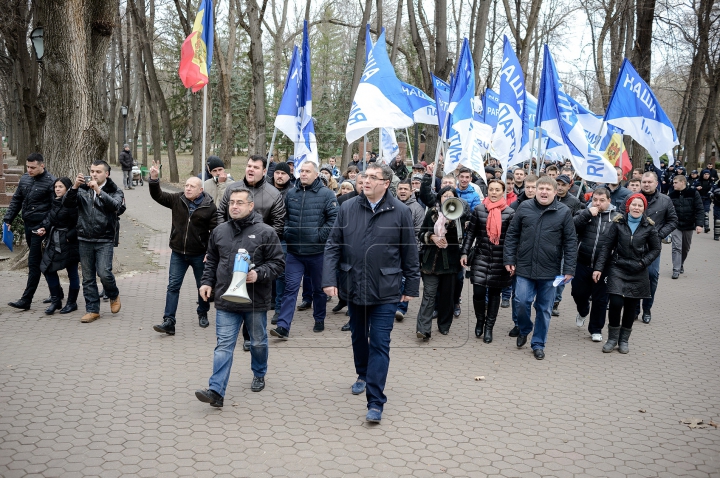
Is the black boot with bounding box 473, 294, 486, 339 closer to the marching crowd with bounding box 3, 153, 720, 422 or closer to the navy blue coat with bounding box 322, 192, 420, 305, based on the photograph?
the marching crowd with bounding box 3, 153, 720, 422

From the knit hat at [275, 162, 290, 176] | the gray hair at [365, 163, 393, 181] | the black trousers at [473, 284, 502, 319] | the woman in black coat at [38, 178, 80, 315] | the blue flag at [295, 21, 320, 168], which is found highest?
the blue flag at [295, 21, 320, 168]

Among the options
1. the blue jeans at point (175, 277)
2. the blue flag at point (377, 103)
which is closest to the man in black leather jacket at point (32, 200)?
the blue jeans at point (175, 277)

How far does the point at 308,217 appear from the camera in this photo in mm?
8023

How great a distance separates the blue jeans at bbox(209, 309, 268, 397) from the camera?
17.8 ft

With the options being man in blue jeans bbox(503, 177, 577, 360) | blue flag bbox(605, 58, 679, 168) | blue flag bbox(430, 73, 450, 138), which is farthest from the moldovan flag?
blue flag bbox(605, 58, 679, 168)

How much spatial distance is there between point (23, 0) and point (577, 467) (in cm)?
2137

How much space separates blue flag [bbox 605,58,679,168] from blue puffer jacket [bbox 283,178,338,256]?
200 inches

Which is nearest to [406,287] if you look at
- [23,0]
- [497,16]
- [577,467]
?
[577,467]

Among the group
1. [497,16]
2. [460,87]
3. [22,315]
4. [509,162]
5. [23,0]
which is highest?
[497,16]

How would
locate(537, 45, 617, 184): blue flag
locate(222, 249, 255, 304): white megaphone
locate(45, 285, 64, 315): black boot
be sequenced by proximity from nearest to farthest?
locate(222, 249, 255, 304): white megaphone
locate(45, 285, 64, 315): black boot
locate(537, 45, 617, 184): blue flag

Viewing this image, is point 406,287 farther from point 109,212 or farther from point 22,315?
point 22,315

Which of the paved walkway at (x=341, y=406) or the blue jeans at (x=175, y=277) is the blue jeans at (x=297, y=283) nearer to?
the paved walkway at (x=341, y=406)

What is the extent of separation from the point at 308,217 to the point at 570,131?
15.1ft

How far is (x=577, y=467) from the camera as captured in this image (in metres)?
4.68
